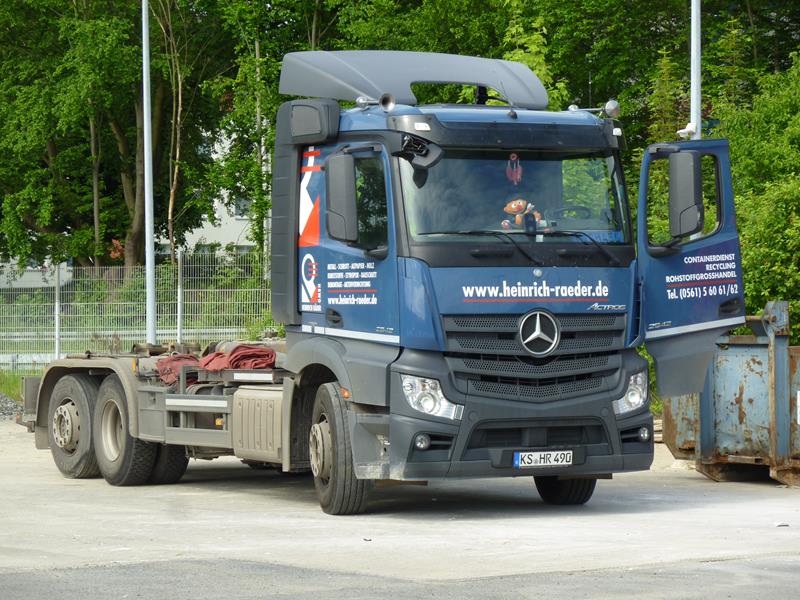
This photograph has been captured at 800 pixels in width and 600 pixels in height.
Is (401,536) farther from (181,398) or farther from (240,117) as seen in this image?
(240,117)

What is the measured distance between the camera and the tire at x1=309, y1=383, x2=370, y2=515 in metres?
12.3

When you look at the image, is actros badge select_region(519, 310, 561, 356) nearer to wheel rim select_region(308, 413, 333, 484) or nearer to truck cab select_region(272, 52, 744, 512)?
truck cab select_region(272, 52, 744, 512)

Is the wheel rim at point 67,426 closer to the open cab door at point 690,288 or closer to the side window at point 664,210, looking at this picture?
the side window at point 664,210

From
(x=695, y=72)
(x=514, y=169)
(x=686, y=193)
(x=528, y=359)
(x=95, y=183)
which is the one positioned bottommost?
(x=528, y=359)

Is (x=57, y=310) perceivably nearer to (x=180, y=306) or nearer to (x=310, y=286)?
(x=180, y=306)

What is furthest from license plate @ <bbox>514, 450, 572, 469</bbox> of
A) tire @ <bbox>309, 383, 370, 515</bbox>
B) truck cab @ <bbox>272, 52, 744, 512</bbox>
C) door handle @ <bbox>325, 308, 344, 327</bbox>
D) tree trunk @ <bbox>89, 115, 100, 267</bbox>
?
tree trunk @ <bbox>89, 115, 100, 267</bbox>

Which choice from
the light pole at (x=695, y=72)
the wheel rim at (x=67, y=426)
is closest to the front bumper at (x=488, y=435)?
the wheel rim at (x=67, y=426)

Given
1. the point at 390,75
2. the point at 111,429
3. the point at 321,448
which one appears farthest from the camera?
the point at 111,429

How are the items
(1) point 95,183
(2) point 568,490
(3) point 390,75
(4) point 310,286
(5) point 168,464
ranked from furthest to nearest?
1. (1) point 95,183
2. (5) point 168,464
3. (2) point 568,490
4. (3) point 390,75
5. (4) point 310,286

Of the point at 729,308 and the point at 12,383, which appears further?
the point at 12,383

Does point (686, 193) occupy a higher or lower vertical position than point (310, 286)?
higher

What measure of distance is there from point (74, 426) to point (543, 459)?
238 inches

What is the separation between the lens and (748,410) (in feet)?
47.4

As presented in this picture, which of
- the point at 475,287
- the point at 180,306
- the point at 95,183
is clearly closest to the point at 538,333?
the point at 475,287
